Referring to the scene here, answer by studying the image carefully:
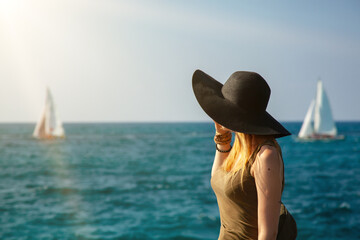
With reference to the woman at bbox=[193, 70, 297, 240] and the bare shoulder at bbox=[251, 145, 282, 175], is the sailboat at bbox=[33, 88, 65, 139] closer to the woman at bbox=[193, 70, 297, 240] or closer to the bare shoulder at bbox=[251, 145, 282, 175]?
the woman at bbox=[193, 70, 297, 240]

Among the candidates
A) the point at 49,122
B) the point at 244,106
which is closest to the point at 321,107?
the point at 49,122

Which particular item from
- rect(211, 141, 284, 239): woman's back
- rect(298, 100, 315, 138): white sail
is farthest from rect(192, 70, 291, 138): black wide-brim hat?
rect(298, 100, 315, 138): white sail

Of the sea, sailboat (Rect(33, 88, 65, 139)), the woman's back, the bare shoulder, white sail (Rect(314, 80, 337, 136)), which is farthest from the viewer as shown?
sailboat (Rect(33, 88, 65, 139))

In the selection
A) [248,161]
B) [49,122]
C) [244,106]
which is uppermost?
[244,106]

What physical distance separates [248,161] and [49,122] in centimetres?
7450

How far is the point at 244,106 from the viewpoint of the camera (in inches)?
80.8

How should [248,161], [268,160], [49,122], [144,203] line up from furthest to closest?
[49,122], [144,203], [248,161], [268,160]

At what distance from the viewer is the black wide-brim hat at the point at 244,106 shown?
6.57 ft

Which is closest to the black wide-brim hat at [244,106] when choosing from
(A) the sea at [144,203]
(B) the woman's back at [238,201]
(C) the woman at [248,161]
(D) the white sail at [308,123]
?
(C) the woman at [248,161]

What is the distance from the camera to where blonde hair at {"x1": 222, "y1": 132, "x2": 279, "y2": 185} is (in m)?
2.00

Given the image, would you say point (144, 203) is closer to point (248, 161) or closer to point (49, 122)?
point (248, 161)

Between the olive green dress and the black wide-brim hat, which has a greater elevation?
the black wide-brim hat

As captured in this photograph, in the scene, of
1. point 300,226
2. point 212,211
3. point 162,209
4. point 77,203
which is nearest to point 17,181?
point 77,203

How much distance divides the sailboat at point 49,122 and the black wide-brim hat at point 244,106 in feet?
228
